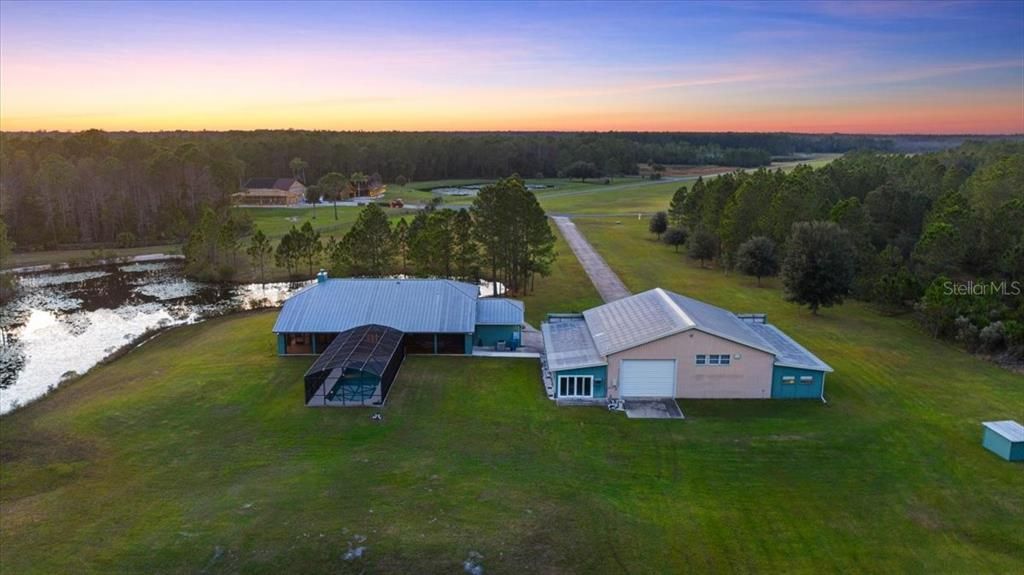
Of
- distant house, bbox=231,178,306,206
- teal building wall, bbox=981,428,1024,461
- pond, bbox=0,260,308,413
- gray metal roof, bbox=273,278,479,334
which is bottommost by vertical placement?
pond, bbox=0,260,308,413

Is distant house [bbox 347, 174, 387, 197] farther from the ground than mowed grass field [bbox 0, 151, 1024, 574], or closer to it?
farther from the ground

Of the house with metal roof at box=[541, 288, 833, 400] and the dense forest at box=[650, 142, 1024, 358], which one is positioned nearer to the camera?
the house with metal roof at box=[541, 288, 833, 400]

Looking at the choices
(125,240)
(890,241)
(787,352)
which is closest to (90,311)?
(125,240)

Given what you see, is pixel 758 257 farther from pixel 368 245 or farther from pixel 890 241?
pixel 368 245

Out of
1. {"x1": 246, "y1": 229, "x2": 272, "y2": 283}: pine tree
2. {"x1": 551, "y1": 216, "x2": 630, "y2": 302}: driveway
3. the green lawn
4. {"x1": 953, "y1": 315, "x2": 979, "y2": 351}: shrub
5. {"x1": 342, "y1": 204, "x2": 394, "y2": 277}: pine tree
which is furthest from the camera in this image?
{"x1": 246, "y1": 229, "x2": 272, "y2": 283}: pine tree

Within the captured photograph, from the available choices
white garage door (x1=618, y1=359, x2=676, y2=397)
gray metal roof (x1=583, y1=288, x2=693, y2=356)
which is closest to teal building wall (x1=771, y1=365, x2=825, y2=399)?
white garage door (x1=618, y1=359, x2=676, y2=397)

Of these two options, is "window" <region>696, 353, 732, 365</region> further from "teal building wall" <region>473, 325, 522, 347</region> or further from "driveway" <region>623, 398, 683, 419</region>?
"teal building wall" <region>473, 325, 522, 347</region>

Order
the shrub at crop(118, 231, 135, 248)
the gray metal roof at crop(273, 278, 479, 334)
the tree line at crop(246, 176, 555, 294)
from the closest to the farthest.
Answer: the gray metal roof at crop(273, 278, 479, 334)
the tree line at crop(246, 176, 555, 294)
the shrub at crop(118, 231, 135, 248)

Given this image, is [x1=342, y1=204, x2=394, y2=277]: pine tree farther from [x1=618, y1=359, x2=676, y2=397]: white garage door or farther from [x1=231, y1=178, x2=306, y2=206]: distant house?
[x1=231, y1=178, x2=306, y2=206]: distant house

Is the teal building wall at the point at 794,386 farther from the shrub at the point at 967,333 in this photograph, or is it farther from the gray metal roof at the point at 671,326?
the shrub at the point at 967,333
